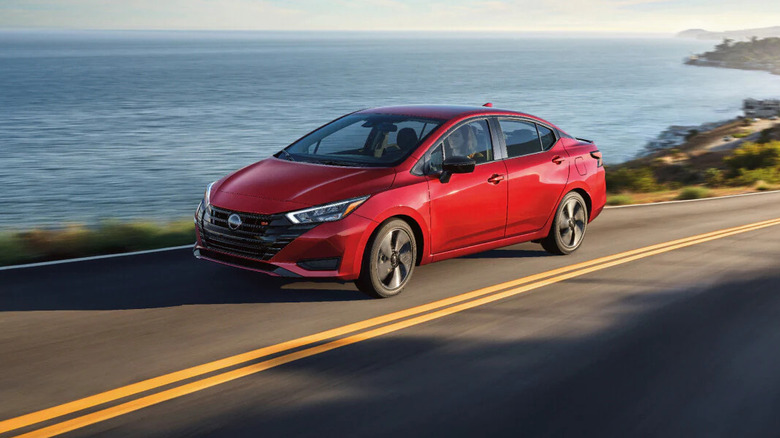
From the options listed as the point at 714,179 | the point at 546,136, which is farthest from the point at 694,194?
the point at 714,179

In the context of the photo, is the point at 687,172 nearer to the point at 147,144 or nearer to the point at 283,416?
the point at 147,144

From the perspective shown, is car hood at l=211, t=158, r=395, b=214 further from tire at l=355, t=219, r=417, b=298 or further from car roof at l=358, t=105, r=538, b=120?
car roof at l=358, t=105, r=538, b=120

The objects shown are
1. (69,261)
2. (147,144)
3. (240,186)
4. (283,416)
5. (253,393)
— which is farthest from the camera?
(147,144)

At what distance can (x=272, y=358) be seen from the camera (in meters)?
6.06

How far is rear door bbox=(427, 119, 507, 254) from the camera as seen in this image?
8.09m

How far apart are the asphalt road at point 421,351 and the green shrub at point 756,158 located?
1109 inches

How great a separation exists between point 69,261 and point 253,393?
4620 millimetres

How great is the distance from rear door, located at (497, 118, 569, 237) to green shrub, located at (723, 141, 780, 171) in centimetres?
2860

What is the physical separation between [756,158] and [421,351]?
33.7 meters

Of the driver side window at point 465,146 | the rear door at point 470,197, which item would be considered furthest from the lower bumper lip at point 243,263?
the driver side window at point 465,146

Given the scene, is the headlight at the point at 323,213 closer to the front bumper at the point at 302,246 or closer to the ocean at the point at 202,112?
the front bumper at the point at 302,246

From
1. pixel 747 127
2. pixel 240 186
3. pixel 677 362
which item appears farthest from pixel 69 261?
pixel 747 127

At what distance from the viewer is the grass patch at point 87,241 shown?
10224mm

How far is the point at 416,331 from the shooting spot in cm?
684
